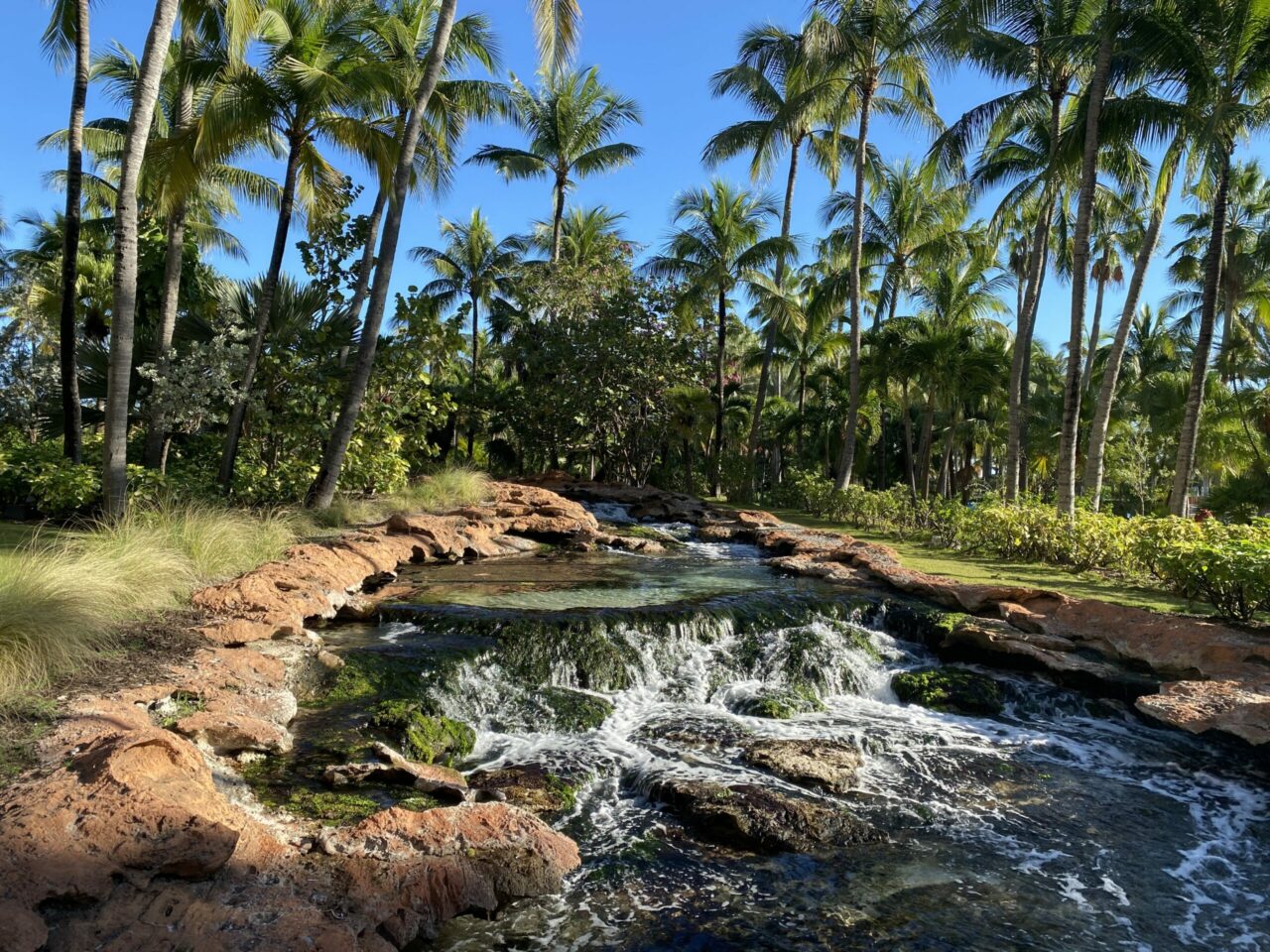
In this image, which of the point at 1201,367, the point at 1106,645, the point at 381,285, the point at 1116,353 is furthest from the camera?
the point at 1116,353

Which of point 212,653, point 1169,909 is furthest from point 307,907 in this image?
point 1169,909

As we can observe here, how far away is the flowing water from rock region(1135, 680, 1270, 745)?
212mm

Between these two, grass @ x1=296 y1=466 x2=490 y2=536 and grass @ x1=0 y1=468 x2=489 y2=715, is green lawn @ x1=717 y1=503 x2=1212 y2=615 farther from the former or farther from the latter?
grass @ x1=0 y1=468 x2=489 y2=715

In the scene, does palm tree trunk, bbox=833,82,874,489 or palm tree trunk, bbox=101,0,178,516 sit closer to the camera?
palm tree trunk, bbox=101,0,178,516

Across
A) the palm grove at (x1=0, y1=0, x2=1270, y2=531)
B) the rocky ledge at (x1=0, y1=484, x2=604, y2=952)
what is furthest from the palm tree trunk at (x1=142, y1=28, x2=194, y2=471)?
the rocky ledge at (x1=0, y1=484, x2=604, y2=952)

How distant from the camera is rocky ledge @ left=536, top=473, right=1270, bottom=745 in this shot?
678 centimetres

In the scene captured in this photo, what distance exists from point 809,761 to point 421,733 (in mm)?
2886

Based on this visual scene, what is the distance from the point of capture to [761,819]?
4.94m

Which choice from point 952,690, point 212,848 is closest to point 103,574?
point 212,848

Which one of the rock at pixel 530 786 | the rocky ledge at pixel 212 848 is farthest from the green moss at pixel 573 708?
the rocky ledge at pixel 212 848

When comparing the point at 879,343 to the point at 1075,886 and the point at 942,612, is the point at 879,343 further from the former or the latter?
the point at 1075,886

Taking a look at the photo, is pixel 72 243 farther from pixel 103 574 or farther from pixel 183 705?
pixel 183 705

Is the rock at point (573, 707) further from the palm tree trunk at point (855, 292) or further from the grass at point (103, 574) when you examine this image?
the palm tree trunk at point (855, 292)

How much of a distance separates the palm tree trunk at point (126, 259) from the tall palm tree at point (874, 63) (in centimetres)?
1644
